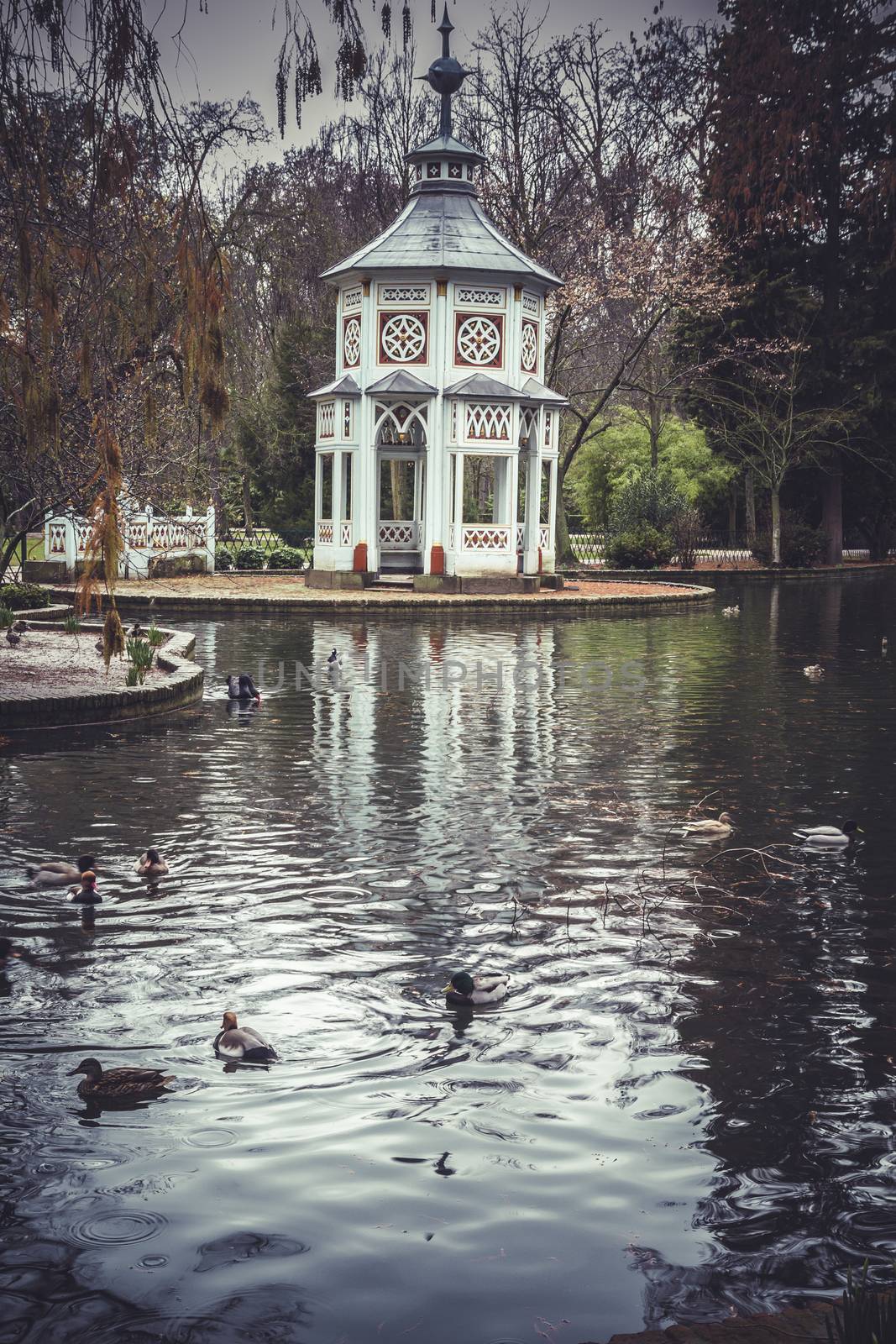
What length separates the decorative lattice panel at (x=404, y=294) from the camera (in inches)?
1346

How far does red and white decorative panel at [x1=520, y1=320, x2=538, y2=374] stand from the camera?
35281 millimetres

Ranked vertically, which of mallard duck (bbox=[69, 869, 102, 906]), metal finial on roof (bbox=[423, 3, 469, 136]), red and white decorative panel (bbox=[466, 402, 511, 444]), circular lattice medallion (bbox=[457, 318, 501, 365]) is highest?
metal finial on roof (bbox=[423, 3, 469, 136])

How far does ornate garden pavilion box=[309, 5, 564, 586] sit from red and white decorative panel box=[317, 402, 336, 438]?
0.04 metres

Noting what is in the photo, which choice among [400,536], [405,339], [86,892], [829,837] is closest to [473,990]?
[86,892]

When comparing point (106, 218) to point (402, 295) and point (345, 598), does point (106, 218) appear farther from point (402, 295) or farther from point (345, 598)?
point (402, 295)

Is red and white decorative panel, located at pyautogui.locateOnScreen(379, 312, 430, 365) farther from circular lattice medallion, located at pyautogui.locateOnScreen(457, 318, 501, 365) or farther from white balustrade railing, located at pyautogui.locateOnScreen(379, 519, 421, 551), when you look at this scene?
white balustrade railing, located at pyautogui.locateOnScreen(379, 519, 421, 551)

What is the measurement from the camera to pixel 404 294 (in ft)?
112

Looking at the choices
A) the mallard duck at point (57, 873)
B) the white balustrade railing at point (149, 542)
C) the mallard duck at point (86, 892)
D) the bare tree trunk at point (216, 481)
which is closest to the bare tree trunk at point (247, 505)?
the bare tree trunk at point (216, 481)

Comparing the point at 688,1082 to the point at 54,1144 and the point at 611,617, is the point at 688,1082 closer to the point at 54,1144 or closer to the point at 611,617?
the point at 54,1144

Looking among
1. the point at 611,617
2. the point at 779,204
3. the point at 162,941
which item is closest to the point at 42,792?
the point at 162,941

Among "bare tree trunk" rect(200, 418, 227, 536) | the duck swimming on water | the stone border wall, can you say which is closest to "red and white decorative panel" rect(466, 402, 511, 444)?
"bare tree trunk" rect(200, 418, 227, 536)

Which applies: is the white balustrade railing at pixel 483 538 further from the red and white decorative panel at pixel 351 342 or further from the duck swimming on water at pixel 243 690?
the duck swimming on water at pixel 243 690

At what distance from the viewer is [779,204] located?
19.4ft

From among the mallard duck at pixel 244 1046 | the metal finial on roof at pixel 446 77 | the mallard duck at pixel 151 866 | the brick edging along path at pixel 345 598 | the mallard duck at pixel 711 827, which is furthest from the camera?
the metal finial on roof at pixel 446 77
